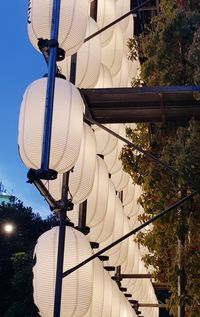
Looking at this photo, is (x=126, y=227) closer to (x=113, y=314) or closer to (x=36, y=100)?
(x=113, y=314)

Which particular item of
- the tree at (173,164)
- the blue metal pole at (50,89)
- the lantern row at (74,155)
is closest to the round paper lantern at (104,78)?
the lantern row at (74,155)

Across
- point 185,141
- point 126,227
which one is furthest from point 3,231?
point 185,141

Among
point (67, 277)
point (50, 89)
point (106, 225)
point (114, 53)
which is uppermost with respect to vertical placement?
point (114, 53)

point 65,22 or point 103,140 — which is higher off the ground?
point 65,22

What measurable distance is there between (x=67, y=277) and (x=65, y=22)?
1.61m

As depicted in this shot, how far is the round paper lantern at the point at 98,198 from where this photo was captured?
12.0 feet

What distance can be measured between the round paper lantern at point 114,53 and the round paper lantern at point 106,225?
117cm

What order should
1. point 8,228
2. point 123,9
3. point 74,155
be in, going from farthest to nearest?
point 8,228 < point 123,9 < point 74,155

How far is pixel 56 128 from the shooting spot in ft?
9.92

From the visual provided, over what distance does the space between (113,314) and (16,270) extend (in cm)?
1537

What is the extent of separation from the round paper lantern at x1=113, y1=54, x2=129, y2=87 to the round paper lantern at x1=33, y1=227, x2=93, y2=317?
2217mm

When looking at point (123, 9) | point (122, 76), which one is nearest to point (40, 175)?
point (122, 76)

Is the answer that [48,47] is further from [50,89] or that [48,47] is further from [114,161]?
[114,161]

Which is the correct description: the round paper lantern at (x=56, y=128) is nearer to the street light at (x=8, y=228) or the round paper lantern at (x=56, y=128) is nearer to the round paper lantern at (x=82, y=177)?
the round paper lantern at (x=82, y=177)
